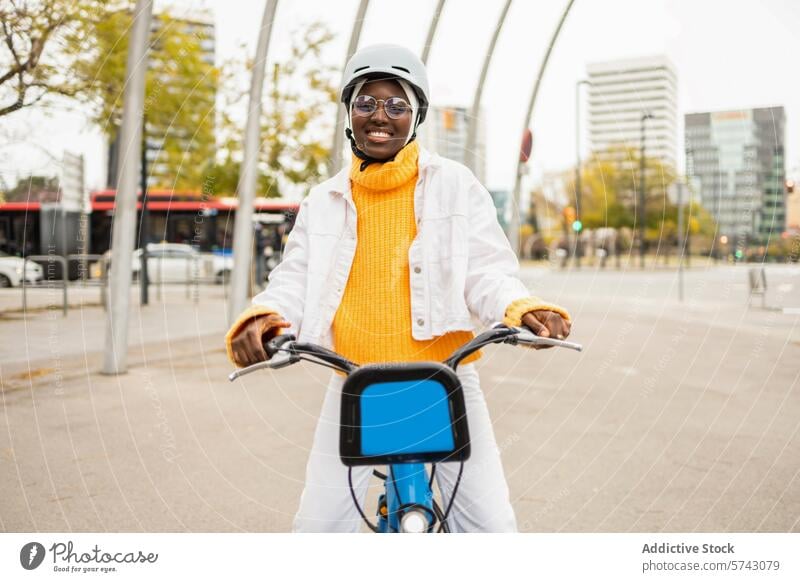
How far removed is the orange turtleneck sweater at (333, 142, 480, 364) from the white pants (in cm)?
15

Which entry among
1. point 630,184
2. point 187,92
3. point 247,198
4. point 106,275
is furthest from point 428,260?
point 106,275

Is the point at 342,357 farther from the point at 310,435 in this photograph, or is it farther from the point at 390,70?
the point at 310,435

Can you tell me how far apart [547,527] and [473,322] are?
5.10ft

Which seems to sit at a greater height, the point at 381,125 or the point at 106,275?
the point at 381,125

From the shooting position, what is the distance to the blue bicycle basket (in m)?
1.86

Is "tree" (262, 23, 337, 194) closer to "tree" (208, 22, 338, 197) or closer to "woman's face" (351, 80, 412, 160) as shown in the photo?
"tree" (208, 22, 338, 197)

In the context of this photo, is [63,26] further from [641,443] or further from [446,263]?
[641,443]

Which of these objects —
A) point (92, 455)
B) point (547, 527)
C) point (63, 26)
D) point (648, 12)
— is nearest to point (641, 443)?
point (547, 527)

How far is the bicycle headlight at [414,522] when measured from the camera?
2012 mm

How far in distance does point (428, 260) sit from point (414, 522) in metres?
0.67

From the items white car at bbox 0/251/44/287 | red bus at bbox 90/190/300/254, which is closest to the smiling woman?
white car at bbox 0/251/44/287

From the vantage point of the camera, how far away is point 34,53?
4.03 meters

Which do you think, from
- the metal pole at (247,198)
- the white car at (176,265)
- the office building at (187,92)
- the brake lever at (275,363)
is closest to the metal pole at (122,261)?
the office building at (187,92)

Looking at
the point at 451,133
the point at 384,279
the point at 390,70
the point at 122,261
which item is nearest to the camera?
the point at 390,70
